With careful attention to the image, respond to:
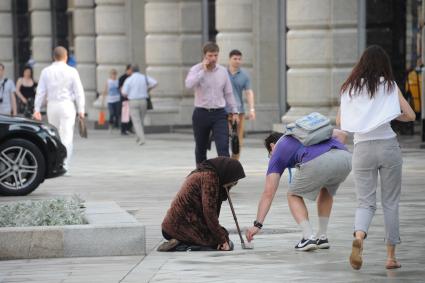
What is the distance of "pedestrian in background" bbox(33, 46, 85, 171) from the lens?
19297 millimetres

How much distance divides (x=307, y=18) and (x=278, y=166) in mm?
14195

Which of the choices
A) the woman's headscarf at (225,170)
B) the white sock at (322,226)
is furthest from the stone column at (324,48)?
the woman's headscarf at (225,170)

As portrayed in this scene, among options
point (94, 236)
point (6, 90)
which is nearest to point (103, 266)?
point (94, 236)

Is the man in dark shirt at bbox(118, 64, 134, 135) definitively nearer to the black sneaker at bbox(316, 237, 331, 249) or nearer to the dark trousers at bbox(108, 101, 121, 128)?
the dark trousers at bbox(108, 101, 121, 128)

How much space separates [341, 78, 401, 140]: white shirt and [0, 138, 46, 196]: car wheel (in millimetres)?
7176

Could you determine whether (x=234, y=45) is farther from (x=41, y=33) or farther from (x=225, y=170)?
(x=41, y=33)

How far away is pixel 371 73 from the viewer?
10203mm

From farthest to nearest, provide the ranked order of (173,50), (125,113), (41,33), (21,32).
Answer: (21,32) < (41,33) < (173,50) < (125,113)

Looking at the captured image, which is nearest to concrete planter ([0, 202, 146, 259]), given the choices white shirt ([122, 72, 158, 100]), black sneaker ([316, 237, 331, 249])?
black sneaker ([316, 237, 331, 249])

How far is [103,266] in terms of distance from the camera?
10578mm

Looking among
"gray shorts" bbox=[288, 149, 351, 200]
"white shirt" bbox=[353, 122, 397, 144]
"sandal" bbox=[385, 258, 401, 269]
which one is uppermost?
"white shirt" bbox=[353, 122, 397, 144]

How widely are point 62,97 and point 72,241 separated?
8.52 metres

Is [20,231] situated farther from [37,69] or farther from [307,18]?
[37,69]

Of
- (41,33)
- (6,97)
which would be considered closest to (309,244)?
(6,97)
